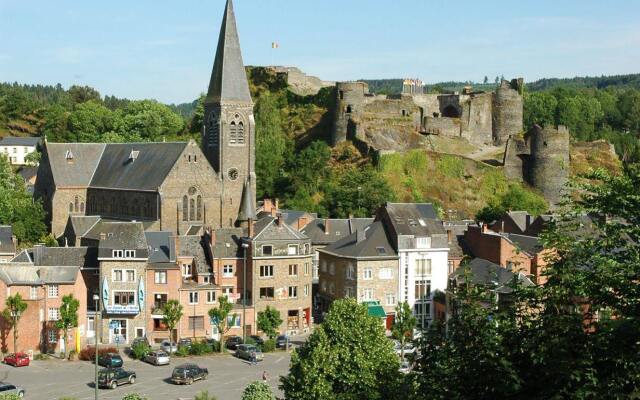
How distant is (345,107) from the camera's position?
94.1 metres

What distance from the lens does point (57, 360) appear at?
4734cm

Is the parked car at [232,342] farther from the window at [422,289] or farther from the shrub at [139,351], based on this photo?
the window at [422,289]

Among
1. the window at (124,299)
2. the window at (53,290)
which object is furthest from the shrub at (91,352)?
the window at (124,299)

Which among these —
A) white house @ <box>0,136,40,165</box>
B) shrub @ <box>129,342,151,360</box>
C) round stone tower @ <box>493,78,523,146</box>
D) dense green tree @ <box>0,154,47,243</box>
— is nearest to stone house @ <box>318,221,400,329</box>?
shrub @ <box>129,342,151,360</box>

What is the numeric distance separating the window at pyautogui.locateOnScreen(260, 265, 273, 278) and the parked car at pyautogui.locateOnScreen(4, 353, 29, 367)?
547 inches

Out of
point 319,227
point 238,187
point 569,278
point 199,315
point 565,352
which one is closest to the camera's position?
point 565,352

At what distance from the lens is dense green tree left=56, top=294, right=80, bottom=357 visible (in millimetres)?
47219

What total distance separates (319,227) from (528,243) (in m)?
15.6

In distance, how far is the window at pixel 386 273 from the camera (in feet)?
184

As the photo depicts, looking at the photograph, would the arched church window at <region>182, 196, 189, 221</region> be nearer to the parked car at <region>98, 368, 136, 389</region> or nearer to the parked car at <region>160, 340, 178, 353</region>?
the parked car at <region>160, 340, 178, 353</region>

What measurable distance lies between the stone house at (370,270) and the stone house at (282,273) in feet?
7.62

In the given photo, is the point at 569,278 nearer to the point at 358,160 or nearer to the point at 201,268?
the point at 201,268

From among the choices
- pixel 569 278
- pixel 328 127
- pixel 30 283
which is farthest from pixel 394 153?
pixel 569 278

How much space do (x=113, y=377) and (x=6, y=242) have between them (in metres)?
21.2
